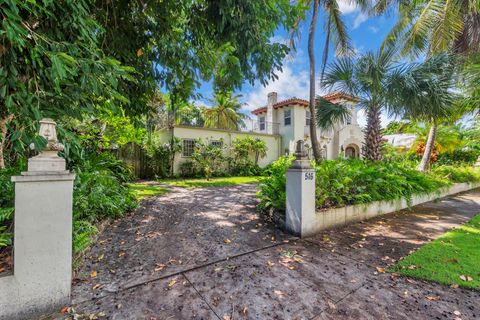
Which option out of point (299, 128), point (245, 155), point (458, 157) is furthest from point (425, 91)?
point (458, 157)

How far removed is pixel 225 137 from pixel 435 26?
1047 centimetres

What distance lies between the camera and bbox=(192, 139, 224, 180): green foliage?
39.1ft

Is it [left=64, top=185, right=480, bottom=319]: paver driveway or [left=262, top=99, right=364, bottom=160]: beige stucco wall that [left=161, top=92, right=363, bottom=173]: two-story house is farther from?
[left=64, top=185, right=480, bottom=319]: paver driveway

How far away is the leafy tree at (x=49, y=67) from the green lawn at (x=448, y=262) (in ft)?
14.1

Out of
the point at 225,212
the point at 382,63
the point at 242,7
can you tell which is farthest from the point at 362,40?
the point at 225,212

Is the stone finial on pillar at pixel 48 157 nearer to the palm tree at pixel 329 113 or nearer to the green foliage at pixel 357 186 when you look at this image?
the green foliage at pixel 357 186

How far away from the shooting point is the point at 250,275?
2.60m

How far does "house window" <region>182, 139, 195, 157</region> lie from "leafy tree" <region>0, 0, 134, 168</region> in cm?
941

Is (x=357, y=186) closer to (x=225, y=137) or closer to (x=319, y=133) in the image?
(x=225, y=137)

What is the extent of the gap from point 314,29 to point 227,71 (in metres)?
6.24

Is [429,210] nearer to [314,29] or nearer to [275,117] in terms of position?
[314,29]

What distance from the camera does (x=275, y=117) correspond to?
666 inches

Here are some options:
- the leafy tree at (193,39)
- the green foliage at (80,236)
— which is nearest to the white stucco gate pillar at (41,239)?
the green foliage at (80,236)

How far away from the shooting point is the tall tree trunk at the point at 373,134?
6.93m
